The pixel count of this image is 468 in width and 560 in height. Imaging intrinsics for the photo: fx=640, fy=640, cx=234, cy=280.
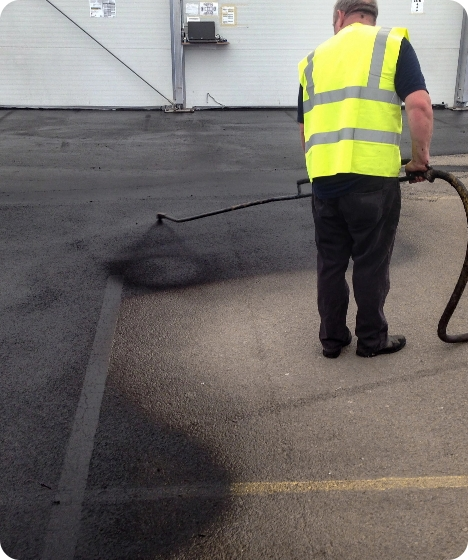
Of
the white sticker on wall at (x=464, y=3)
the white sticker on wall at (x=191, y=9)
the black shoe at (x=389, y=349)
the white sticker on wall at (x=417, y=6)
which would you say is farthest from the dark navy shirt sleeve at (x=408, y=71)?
the white sticker on wall at (x=417, y=6)

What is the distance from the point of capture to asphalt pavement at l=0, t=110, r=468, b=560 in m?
2.70

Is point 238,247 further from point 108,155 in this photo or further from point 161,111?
point 161,111

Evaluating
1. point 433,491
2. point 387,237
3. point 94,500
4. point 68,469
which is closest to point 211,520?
point 94,500

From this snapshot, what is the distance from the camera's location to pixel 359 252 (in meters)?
3.91

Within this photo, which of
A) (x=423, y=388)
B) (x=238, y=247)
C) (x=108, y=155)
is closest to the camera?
(x=423, y=388)

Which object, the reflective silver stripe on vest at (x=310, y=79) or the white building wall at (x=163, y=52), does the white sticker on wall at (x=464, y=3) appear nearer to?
the white building wall at (x=163, y=52)

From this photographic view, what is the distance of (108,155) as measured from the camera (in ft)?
36.3

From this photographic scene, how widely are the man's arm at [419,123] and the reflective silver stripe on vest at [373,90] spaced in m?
0.13

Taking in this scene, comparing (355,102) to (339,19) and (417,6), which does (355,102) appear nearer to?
(339,19)

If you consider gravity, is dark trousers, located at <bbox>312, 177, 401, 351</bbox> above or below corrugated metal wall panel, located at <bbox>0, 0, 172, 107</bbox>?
above

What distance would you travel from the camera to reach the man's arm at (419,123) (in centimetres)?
343

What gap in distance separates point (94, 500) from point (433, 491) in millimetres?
1522

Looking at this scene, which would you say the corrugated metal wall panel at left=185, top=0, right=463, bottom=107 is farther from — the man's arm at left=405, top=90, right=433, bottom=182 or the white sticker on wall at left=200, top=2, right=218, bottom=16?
the man's arm at left=405, top=90, right=433, bottom=182

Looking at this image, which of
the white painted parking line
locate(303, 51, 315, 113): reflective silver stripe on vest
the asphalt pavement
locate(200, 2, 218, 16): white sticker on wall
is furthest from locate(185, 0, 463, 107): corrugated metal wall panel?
locate(303, 51, 315, 113): reflective silver stripe on vest
